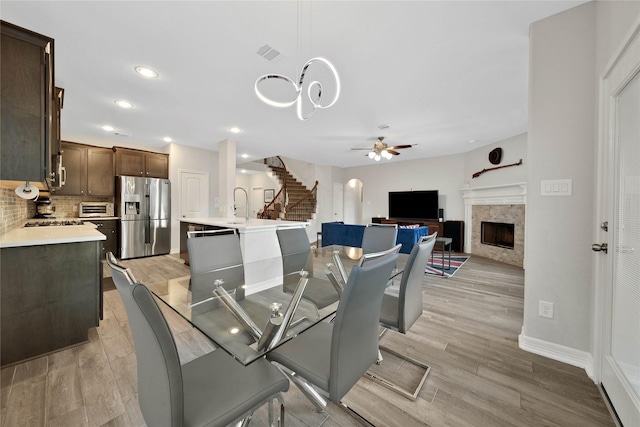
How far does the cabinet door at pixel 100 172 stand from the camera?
4840mm

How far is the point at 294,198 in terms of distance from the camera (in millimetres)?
8531

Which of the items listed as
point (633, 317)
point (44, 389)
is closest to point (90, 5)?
point (44, 389)

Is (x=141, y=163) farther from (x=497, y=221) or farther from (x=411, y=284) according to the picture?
(x=497, y=221)

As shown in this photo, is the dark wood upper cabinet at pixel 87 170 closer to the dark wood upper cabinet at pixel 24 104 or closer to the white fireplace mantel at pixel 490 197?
the dark wood upper cabinet at pixel 24 104

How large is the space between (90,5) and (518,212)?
666cm

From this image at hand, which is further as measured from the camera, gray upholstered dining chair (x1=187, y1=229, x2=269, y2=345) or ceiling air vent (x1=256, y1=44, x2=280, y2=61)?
ceiling air vent (x1=256, y1=44, x2=280, y2=61)

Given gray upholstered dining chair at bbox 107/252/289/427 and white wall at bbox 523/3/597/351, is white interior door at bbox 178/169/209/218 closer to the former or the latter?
gray upholstered dining chair at bbox 107/252/289/427

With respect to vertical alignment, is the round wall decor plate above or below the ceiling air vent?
below

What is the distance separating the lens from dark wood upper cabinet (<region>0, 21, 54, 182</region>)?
1679 mm

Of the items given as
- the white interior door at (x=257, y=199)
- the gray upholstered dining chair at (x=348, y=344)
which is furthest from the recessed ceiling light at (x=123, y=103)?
the white interior door at (x=257, y=199)

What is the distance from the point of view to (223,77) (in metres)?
2.67

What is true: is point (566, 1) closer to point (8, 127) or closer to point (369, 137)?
point (369, 137)

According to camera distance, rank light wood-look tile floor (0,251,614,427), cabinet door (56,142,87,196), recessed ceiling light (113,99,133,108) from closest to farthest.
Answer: light wood-look tile floor (0,251,614,427)
recessed ceiling light (113,99,133,108)
cabinet door (56,142,87,196)

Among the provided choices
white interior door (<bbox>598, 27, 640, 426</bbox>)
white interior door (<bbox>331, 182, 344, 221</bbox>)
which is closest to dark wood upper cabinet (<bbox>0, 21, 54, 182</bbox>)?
white interior door (<bbox>598, 27, 640, 426</bbox>)
